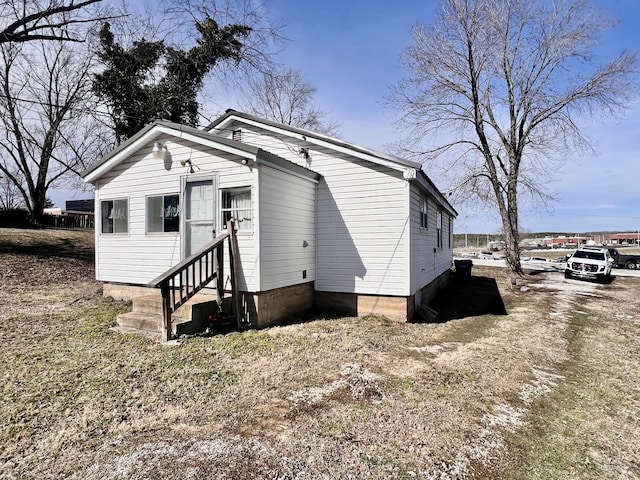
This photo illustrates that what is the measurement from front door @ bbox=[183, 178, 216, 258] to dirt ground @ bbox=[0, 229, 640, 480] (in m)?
2.18

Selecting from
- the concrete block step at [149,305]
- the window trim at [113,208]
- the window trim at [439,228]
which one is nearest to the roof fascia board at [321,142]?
the window trim at [113,208]

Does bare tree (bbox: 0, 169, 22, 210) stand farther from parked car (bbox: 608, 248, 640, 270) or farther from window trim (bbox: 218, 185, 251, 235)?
parked car (bbox: 608, 248, 640, 270)

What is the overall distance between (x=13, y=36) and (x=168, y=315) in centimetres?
1102

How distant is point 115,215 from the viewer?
868cm

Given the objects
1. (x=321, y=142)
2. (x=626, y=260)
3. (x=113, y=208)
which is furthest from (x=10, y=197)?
(x=626, y=260)

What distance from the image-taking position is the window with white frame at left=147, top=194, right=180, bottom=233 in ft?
25.3

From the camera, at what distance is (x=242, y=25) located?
9617 mm

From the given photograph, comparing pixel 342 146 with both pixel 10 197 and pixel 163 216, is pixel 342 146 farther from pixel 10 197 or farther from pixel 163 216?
pixel 10 197

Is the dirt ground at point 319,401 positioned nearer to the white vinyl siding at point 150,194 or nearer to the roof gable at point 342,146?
the white vinyl siding at point 150,194

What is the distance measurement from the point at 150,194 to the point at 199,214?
150 centimetres

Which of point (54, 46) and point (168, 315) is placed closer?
point (168, 315)

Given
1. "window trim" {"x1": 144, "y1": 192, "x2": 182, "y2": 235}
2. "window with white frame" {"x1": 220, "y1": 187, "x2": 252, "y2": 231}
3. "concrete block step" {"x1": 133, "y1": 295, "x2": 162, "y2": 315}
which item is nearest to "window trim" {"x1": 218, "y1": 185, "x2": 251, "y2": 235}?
"window with white frame" {"x1": 220, "y1": 187, "x2": 252, "y2": 231}

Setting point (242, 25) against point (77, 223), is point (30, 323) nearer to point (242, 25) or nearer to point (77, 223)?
point (242, 25)

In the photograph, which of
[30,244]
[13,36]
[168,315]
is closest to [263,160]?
[168,315]
